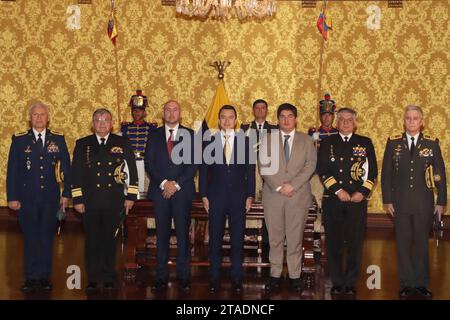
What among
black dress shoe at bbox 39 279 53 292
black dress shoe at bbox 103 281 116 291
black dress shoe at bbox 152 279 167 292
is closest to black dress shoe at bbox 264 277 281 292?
black dress shoe at bbox 152 279 167 292

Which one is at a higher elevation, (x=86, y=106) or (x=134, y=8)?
(x=134, y=8)

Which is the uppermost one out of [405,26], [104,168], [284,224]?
[405,26]

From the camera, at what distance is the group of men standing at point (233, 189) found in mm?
5957

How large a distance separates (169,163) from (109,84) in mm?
4503

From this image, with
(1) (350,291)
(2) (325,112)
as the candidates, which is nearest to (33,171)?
(1) (350,291)

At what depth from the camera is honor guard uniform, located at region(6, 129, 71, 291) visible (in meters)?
6.05

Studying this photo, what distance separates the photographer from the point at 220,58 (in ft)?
34.0

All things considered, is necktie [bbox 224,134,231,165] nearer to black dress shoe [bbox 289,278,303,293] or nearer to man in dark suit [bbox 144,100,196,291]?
man in dark suit [bbox 144,100,196,291]

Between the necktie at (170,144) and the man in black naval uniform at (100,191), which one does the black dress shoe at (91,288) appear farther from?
Result: the necktie at (170,144)

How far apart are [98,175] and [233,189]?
116 cm

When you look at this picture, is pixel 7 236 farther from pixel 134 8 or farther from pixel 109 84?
pixel 134 8

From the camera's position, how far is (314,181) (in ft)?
28.0
